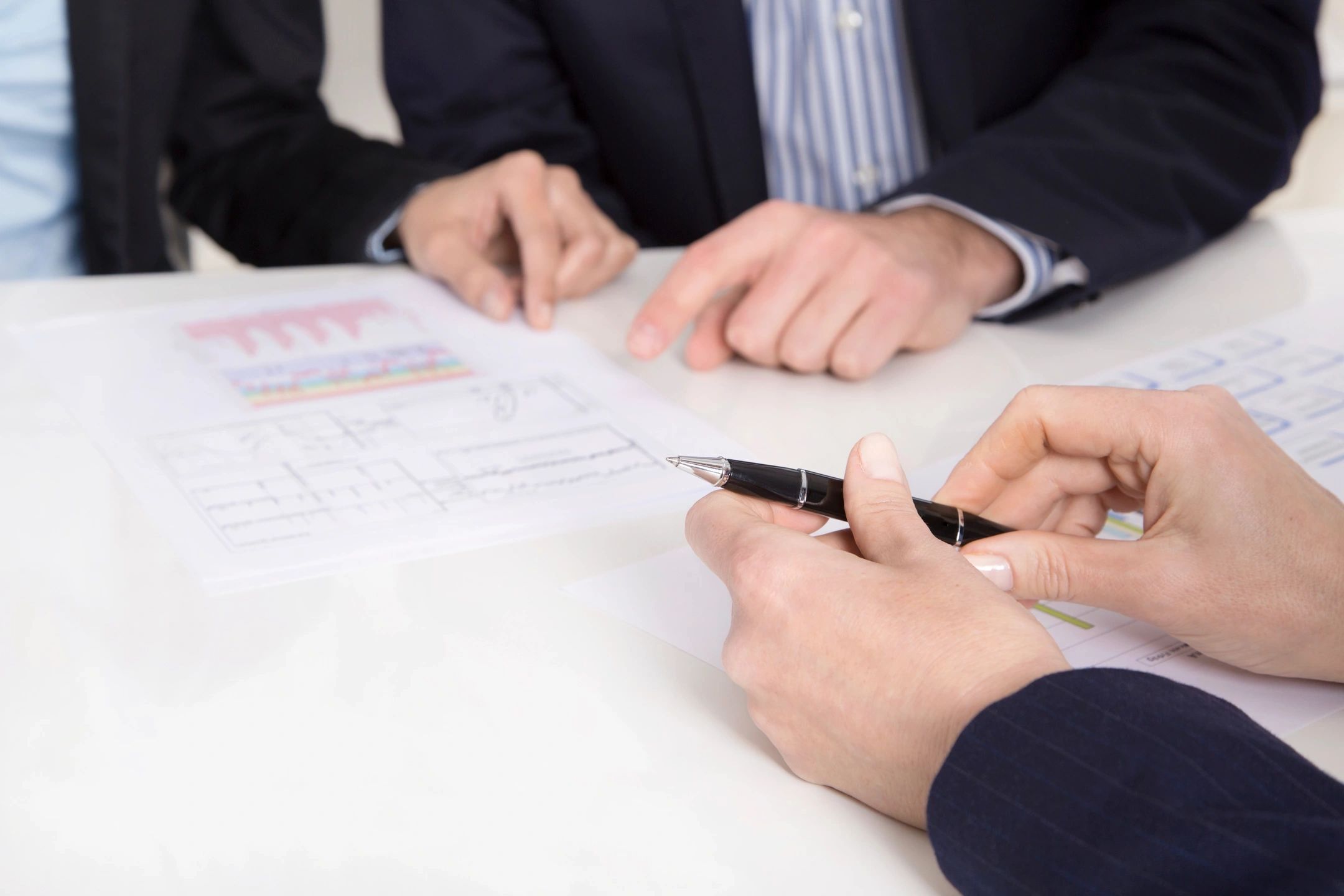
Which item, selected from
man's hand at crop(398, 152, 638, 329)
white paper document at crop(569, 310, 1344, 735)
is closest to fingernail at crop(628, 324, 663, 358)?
man's hand at crop(398, 152, 638, 329)

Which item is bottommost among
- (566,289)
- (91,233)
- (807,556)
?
(91,233)

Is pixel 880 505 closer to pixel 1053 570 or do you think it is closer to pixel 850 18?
pixel 1053 570

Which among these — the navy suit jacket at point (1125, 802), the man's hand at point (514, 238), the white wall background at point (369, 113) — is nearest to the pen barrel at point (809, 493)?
the navy suit jacket at point (1125, 802)

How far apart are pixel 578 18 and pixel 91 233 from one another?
60 cm

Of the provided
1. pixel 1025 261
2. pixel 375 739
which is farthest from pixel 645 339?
pixel 375 739

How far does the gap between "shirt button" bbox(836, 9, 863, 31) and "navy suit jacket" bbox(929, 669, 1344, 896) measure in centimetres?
97

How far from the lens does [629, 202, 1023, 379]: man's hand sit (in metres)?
0.83

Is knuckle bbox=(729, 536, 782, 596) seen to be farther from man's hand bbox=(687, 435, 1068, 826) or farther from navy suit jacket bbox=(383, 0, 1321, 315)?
navy suit jacket bbox=(383, 0, 1321, 315)

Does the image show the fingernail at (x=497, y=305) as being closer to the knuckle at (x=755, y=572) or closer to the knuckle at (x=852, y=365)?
the knuckle at (x=852, y=365)

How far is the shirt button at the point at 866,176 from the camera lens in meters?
1.30

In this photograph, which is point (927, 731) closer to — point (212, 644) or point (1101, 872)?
point (1101, 872)

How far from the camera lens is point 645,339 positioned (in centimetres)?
84

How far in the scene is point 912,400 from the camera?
81 centimetres

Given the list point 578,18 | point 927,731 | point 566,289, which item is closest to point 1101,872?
point 927,731
